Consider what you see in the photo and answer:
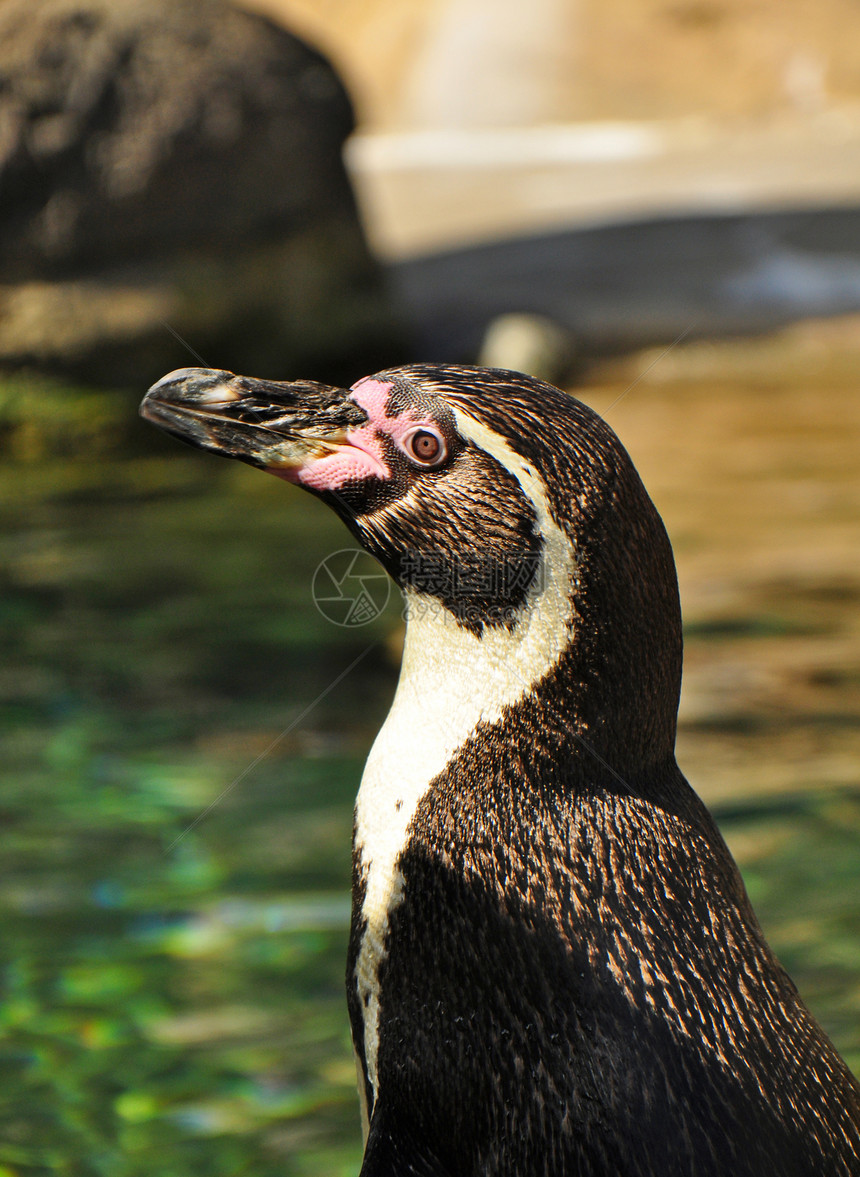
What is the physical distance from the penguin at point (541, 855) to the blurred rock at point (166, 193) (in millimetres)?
6075

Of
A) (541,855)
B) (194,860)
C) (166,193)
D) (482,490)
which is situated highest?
(166,193)

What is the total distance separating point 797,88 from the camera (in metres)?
19.5

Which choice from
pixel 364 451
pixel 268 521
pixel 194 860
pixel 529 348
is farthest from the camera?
pixel 529 348

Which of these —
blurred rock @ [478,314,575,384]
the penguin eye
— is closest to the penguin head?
the penguin eye

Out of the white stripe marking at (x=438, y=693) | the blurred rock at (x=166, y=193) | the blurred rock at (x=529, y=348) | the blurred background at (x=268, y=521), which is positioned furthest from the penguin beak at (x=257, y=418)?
the blurred rock at (x=529, y=348)

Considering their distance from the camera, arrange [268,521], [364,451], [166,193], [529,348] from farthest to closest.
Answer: [529,348] < [166,193] < [268,521] < [364,451]

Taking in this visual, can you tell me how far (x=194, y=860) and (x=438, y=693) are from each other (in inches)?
Answer: 84.1

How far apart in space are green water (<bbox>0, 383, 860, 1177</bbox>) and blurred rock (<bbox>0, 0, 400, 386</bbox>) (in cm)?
197

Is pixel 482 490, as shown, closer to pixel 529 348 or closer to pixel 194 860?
pixel 194 860

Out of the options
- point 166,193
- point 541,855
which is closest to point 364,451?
point 541,855

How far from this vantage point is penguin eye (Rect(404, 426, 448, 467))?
1730 mm

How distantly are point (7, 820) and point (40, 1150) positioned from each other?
4.53 feet

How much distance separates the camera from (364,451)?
1786mm

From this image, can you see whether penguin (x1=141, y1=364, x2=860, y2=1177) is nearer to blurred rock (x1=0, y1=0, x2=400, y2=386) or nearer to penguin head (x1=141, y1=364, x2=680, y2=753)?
penguin head (x1=141, y1=364, x2=680, y2=753)
